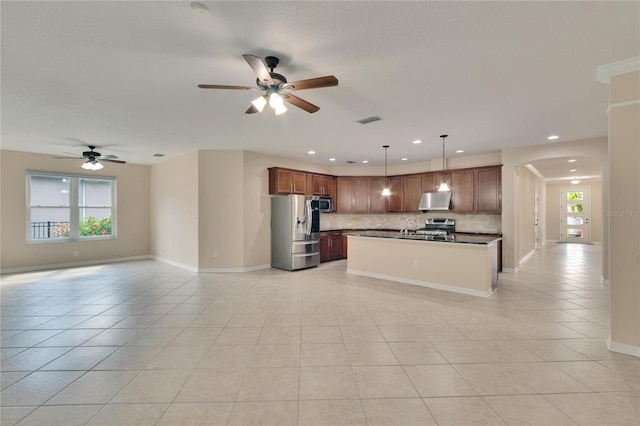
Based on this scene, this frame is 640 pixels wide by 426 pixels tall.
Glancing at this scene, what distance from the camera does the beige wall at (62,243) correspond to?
5992mm

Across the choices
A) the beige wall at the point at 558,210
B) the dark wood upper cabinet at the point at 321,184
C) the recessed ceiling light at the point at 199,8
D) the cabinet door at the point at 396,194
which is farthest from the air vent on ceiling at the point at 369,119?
the beige wall at the point at 558,210

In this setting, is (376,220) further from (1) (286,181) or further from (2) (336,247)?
(1) (286,181)

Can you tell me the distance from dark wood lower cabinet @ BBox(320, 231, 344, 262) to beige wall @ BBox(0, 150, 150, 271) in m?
5.32

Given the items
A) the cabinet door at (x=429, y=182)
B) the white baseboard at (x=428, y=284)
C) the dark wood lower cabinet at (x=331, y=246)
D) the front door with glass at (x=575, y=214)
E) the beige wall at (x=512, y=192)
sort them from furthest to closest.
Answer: the front door with glass at (x=575, y=214) → the dark wood lower cabinet at (x=331, y=246) → the cabinet door at (x=429, y=182) → the beige wall at (x=512, y=192) → the white baseboard at (x=428, y=284)

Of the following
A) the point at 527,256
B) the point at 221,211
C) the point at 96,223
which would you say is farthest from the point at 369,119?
Result: the point at 96,223

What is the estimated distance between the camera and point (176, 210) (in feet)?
22.2

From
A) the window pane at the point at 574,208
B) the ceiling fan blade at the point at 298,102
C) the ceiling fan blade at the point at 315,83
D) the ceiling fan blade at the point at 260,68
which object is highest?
the ceiling fan blade at the point at 260,68

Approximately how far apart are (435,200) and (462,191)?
640mm

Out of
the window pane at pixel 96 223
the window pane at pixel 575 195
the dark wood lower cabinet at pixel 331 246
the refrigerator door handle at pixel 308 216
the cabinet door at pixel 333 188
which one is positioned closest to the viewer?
the refrigerator door handle at pixel 308 216

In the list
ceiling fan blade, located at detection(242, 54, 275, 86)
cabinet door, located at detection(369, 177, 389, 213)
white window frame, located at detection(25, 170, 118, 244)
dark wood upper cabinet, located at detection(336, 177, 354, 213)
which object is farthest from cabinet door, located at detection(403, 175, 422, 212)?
white window frame, located at detection(25, 170, 118, 244)

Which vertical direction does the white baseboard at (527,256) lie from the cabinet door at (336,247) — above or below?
below

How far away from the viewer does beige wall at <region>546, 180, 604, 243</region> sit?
10789mm

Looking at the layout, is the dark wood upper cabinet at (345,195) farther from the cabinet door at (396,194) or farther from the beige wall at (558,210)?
the beige wall at (558,210)

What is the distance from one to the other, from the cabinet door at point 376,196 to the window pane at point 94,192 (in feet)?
24.2
